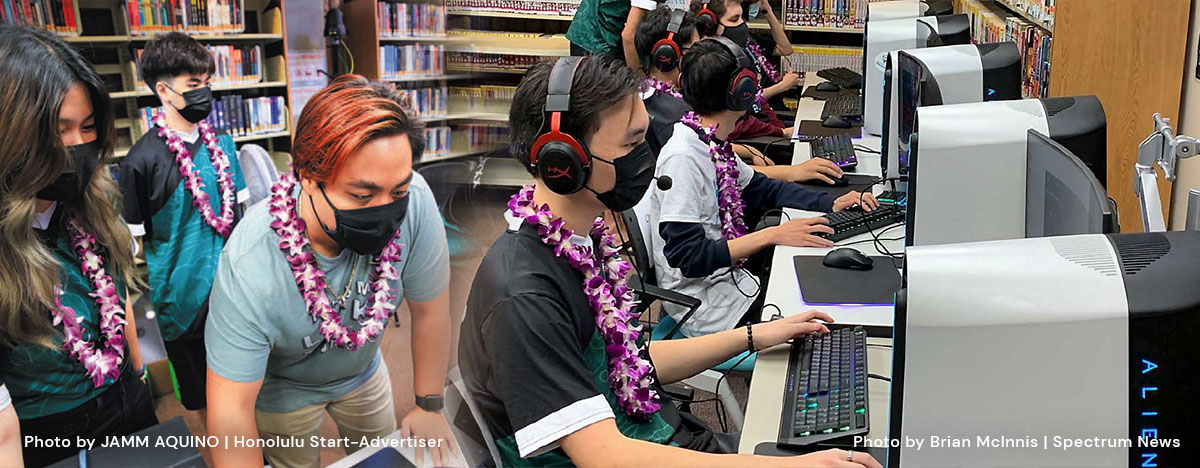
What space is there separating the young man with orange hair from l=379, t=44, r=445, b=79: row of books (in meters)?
0.05

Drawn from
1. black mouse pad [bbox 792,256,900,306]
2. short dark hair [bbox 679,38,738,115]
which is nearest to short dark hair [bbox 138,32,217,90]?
black mouse pad [bbox 792,256,900,306]

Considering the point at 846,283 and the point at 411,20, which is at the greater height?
the point at 411,20

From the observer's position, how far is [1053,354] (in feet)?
2.81

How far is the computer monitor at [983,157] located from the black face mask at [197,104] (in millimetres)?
1080

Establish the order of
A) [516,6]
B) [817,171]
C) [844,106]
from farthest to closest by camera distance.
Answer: [844,106], [516,6], [817,171]

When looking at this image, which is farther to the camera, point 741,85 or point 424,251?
point 741,85

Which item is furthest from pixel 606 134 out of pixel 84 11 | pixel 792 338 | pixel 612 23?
pixel 612 23

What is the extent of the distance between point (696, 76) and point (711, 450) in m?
1.26

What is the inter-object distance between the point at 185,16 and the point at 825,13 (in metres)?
4.99

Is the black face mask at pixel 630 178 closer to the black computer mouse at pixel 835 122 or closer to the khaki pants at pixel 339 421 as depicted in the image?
the khaki pants at pixel 339 421

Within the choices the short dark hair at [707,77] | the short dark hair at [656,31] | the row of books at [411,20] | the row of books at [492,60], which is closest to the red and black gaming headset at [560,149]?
the row of books at [492,60]

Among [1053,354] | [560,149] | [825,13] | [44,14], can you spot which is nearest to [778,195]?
[560,149]

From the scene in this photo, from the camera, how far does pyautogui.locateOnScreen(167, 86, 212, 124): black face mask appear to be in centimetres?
122

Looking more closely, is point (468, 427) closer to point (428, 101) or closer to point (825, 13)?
point (428, 101)
